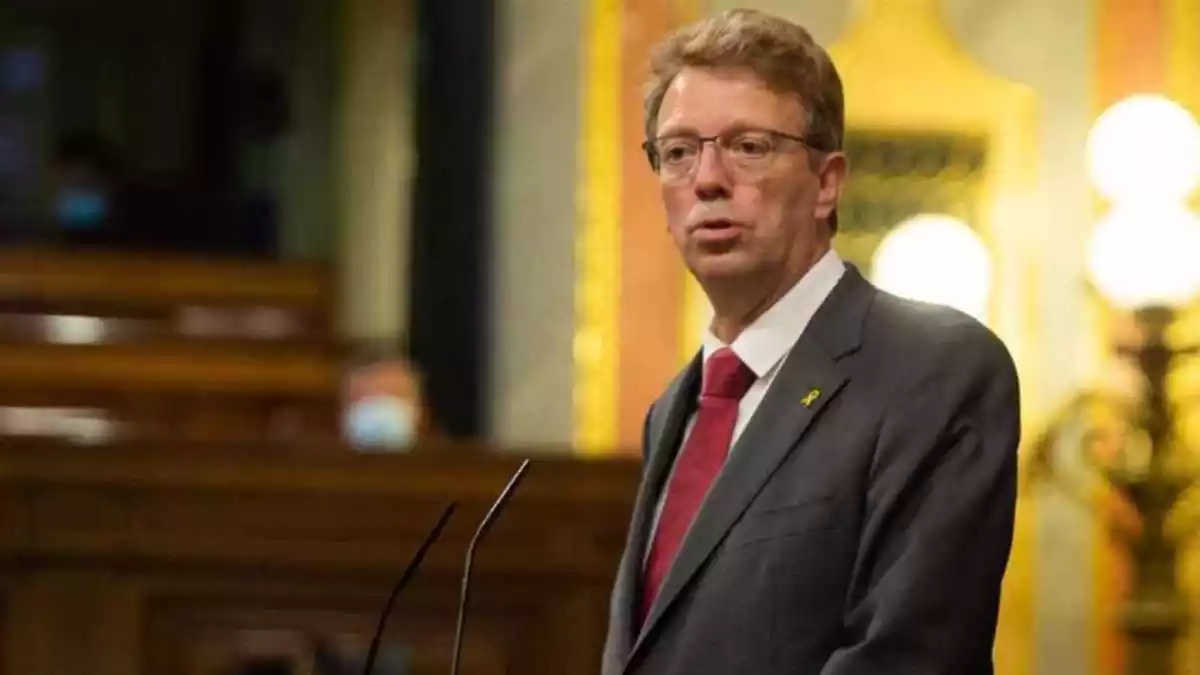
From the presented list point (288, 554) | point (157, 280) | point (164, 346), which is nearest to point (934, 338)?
point (288, 554)

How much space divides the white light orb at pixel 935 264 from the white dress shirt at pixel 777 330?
180 cm

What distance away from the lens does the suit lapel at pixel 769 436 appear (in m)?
1.27

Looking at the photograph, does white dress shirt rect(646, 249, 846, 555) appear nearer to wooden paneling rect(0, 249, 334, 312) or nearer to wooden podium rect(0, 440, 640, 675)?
wooden podium rect(0, 440, 640, 675)

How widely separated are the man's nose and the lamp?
6.42 ft

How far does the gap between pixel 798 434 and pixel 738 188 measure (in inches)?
7.5

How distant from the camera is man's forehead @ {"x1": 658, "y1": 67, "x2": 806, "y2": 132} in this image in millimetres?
1314

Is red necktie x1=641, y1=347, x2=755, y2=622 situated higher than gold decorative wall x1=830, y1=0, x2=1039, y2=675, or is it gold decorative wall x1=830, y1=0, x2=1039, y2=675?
gold decorative wall x1=830, y1=0, x2=1039, y2=675

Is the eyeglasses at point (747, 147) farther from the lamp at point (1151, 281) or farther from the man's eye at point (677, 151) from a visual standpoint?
the lamp at point (1151, 281)

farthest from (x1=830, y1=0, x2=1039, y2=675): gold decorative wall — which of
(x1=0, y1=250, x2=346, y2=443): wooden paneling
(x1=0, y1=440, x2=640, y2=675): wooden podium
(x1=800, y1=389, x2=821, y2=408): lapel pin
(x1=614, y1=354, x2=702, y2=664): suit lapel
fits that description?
(x1=800, y1=389, x2=821, y2=408): lapel pin

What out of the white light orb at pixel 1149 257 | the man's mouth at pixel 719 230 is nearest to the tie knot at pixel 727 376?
the man's mouth at pixel 719 230

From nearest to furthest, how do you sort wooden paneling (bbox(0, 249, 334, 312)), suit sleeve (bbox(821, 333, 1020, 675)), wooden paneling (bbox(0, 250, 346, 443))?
suit sleeve (bbox(821, 333, 1020, 675))
wooden paneling (bbox(0, 250, 346, 443))
wooden paneling (bbox(0, 249, 334, 312))

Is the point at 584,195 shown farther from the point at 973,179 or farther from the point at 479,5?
the point at 973,179

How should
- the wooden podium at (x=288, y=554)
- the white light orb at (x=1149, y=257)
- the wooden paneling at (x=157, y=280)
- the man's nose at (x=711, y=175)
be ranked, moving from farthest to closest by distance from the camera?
the wooden paneling at (x=157, y=280), the white light orb at (x=1149, y=257), the wooden podium at (x=288, y=554), the man's nose at (x=711, y=175)

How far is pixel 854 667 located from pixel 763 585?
94 millimetres
